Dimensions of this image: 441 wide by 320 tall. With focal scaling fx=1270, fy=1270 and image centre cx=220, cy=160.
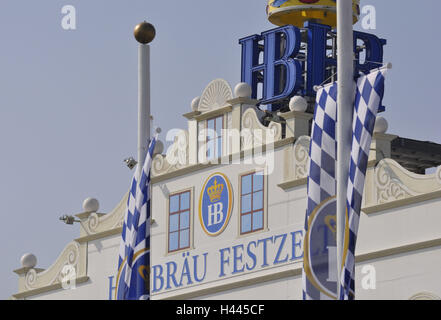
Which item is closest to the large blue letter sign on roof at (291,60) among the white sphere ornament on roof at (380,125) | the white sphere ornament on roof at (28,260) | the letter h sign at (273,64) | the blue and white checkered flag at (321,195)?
the letter h sign at (273,64)

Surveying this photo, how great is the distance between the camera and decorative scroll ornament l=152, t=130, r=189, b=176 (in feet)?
105

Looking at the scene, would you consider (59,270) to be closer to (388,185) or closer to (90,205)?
(90,205)

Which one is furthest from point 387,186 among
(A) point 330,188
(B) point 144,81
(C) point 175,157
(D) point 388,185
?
(A) point 330,188

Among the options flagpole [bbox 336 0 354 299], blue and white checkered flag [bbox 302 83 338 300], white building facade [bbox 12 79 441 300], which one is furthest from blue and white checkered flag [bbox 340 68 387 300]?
white building facade [bbox 12 79 441 300]

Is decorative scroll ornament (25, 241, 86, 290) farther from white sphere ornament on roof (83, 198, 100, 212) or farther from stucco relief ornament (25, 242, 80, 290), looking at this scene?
white sphere ornament on roof (83, 198, 100, 212)

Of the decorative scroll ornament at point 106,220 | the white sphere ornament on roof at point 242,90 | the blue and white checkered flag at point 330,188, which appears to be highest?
the white sphere ornament on roof at point 242,90

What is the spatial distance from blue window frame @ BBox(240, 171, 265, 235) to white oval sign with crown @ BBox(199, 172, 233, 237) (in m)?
0.42

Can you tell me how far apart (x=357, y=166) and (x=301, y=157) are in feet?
36.7

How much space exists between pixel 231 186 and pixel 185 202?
1.76 m

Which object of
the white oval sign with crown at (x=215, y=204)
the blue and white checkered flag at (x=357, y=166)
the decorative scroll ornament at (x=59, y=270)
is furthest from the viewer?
the decorative scroll ornament at (x=59, y=270)

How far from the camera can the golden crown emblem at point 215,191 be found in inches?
1220

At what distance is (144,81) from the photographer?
23.3 meters

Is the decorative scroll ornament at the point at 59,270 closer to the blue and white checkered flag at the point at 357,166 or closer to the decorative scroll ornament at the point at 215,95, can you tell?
the decorative scroll ornament at the point at 215,95

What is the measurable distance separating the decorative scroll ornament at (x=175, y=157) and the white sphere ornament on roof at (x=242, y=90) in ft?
7.02
